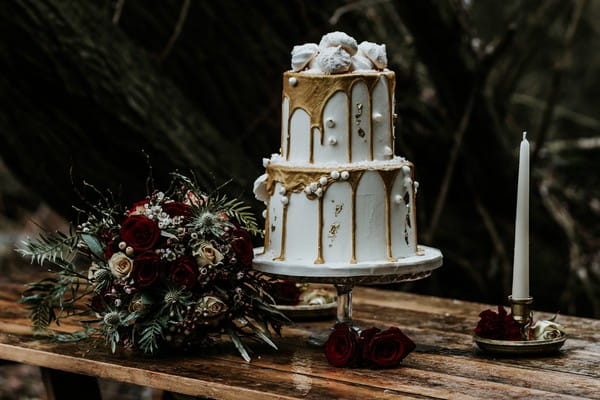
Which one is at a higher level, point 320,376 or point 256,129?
point 256,129

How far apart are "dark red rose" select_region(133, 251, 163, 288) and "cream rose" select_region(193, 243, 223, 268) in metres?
0.08

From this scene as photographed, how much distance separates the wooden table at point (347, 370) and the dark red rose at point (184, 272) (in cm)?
16

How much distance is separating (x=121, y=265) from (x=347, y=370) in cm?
49

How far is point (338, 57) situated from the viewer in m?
1.96

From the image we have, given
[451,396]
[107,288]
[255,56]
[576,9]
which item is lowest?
[451,396]

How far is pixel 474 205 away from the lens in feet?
12.0

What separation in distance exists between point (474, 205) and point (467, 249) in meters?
0.17

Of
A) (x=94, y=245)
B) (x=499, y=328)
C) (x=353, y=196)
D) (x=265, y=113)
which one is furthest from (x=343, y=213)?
(x=265, y=113)

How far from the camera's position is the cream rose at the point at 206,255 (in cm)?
190

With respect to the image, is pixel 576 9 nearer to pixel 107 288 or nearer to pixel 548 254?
pixel 548 254

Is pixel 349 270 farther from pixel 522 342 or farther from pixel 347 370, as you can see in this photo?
pixel 522 342

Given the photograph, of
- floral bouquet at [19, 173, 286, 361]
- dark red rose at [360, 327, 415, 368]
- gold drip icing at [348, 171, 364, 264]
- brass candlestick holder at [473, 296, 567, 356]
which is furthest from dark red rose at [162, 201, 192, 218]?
brass candlestick holder at [473, 296, 567, 356]

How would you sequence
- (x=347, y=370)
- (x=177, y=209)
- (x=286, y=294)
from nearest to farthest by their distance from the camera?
(x=347, y=370)
(x=177, y=209)
(x=286, y=294)

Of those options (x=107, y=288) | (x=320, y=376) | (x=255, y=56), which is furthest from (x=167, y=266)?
(x=255, y=56)
